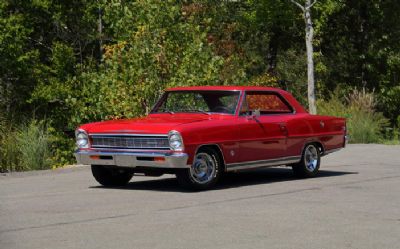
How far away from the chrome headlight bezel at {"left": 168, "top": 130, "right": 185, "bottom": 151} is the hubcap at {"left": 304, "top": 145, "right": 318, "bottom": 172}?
3272 mm

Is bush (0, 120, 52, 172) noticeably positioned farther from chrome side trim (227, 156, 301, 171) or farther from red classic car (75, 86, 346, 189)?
chrome side trim (227, 156, 301, 171)

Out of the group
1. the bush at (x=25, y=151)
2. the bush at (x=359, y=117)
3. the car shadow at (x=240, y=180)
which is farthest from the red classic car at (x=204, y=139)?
the bush at (x=359, y=117)

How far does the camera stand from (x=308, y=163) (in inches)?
573

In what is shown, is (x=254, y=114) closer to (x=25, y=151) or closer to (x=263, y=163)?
(x=263, y=163)

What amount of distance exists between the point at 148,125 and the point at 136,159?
53 centimetres

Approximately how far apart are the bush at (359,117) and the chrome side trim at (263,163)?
1216 centimetres

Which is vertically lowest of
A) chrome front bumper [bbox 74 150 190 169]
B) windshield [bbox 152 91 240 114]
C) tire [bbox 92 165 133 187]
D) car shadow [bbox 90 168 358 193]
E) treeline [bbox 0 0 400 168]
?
car shadow [bbox 90 168 358 193]

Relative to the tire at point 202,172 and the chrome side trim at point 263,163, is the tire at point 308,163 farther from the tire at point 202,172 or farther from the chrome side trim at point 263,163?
the tire at point 202,172

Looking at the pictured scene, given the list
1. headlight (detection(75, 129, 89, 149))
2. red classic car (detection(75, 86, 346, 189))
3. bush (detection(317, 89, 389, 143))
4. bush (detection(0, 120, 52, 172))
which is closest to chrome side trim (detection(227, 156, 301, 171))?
red classic car (detection(75, 86, 346, 189))

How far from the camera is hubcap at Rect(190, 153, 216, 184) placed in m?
12.3

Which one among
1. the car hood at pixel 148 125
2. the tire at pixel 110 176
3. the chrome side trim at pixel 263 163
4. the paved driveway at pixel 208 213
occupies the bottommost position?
the paved driveway at pixel 208 213

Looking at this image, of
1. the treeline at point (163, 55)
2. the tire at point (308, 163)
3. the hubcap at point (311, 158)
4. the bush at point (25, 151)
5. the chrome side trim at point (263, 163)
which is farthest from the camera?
the treeline at point (163, 55)

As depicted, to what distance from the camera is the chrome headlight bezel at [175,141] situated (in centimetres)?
1191

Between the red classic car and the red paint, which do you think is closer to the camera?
the red classic car
